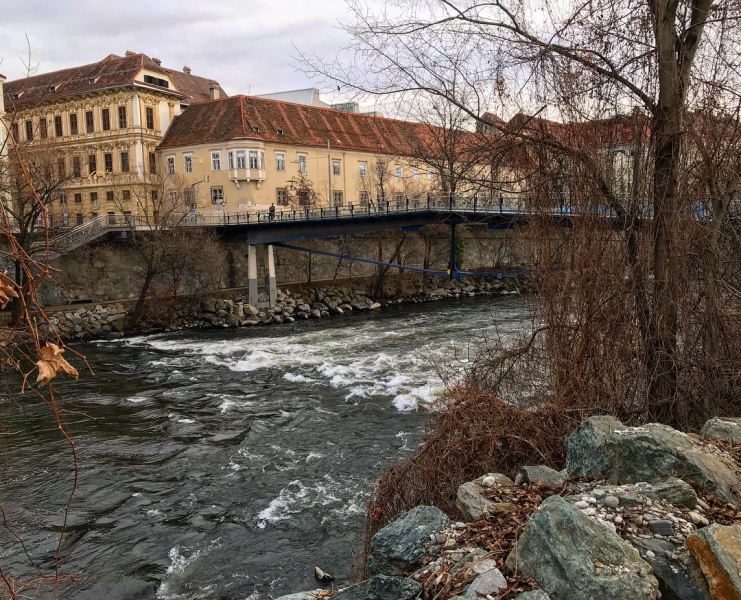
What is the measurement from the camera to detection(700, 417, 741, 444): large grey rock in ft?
16.1

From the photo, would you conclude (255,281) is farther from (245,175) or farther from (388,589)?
(388,589)

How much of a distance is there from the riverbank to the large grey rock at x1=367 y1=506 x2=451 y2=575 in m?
18.7

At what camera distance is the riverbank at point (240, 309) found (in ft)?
82.4

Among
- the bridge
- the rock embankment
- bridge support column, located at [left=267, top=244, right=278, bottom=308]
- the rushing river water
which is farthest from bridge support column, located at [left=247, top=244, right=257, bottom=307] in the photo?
the rock embankment

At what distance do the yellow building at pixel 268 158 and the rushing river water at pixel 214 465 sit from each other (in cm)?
2071

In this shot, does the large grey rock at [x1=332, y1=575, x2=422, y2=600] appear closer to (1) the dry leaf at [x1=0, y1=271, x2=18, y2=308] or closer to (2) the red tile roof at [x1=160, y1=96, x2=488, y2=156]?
(1) the dry leaf at [x1=0, y1=271, x2=18, y2=308]

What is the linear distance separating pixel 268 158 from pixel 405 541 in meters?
37.0

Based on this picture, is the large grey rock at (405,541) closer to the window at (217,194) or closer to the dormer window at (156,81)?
the window at (217,194)

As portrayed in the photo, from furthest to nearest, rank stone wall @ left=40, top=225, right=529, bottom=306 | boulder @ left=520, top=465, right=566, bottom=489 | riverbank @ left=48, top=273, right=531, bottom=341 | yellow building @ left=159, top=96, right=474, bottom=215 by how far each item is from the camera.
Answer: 1. yellow building @ left=159, top=96, right=474, bottom=215
2. stone wall @ left=40, top=225, right=529, bottom=306
3. riverbank @ left=48, top=273, right=531, bottom=341
4. boulder @ left=520, top=465, right=566, bottom=489

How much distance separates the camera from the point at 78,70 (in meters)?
42.9

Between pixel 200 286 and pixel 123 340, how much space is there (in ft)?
22.7

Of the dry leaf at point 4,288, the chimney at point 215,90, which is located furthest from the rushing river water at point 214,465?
the chimney at point 215,90

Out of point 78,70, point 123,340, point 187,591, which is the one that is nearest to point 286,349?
point 123,340

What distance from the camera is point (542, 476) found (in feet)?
15.7
